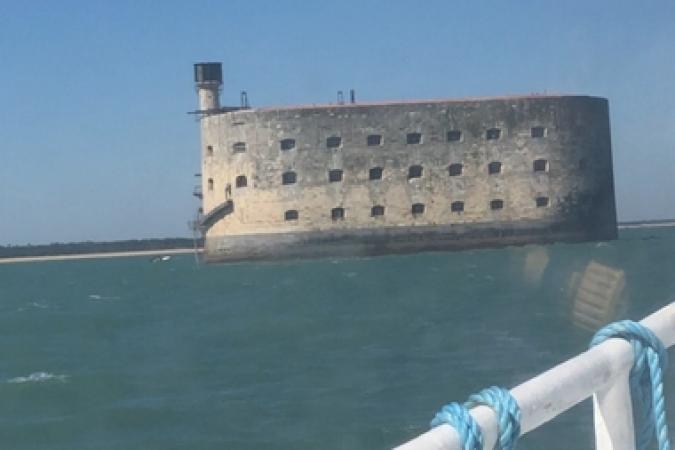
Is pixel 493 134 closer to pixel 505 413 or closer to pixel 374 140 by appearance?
pixel 374 140

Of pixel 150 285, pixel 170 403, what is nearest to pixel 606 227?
pixel 150 285

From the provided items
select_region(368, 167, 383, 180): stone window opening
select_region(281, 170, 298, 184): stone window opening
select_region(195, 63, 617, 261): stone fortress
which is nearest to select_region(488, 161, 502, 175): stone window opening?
select_region(195, 63, 617, 261): stone fortress

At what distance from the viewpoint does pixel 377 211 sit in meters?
31.8

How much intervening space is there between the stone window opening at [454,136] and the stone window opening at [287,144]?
439cm

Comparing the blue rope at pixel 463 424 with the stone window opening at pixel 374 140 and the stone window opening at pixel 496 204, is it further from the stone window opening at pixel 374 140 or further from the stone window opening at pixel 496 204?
the stone window opening at pixel 496 204

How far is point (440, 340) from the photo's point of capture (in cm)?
1164

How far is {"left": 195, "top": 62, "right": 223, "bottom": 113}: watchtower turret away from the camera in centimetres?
3369

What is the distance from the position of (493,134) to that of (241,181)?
7339mm

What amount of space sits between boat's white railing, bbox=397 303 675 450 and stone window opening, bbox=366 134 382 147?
98.8ft

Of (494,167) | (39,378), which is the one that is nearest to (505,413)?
(39,378)

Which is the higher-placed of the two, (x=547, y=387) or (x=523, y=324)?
(x=547, y=387)

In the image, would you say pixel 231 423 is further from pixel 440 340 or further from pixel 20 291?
pixel 20 291

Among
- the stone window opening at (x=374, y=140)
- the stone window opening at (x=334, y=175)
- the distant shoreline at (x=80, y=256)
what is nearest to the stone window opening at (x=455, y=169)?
the stone window opening at (x=374, y=140)

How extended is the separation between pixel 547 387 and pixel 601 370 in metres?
0.13
